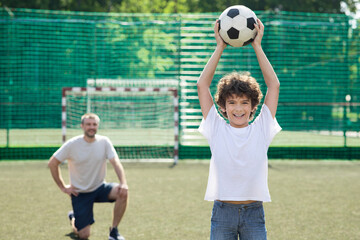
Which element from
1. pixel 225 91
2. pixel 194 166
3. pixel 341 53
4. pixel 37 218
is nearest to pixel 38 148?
pixel 194 166

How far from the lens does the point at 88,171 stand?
524cm

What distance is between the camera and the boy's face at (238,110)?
291cm

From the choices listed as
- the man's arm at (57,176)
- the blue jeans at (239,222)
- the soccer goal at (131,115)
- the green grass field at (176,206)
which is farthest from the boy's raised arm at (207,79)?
the soccer goal at (131,115)

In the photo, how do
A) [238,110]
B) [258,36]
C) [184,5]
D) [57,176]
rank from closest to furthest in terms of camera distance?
[238,110] < [258,36] < [57,176] < [184,5]

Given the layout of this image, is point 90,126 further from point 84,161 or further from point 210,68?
point 210,68

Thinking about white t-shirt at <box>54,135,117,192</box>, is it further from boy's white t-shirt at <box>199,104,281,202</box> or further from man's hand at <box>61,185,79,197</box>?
boy's white t-shirt at <box>199,104,281,202</box>

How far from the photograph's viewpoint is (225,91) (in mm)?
2951

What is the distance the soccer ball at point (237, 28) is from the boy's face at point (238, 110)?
0.52m

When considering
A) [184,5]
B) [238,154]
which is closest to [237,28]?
[238,154]

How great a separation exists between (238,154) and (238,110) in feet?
0.91

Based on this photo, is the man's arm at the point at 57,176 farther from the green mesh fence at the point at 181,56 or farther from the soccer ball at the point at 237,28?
the green mesh fence at the point at 181,56

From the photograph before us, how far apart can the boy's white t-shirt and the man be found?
2406 millimetres

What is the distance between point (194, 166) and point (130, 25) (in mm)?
4096

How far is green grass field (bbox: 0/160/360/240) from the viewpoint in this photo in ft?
16.3
